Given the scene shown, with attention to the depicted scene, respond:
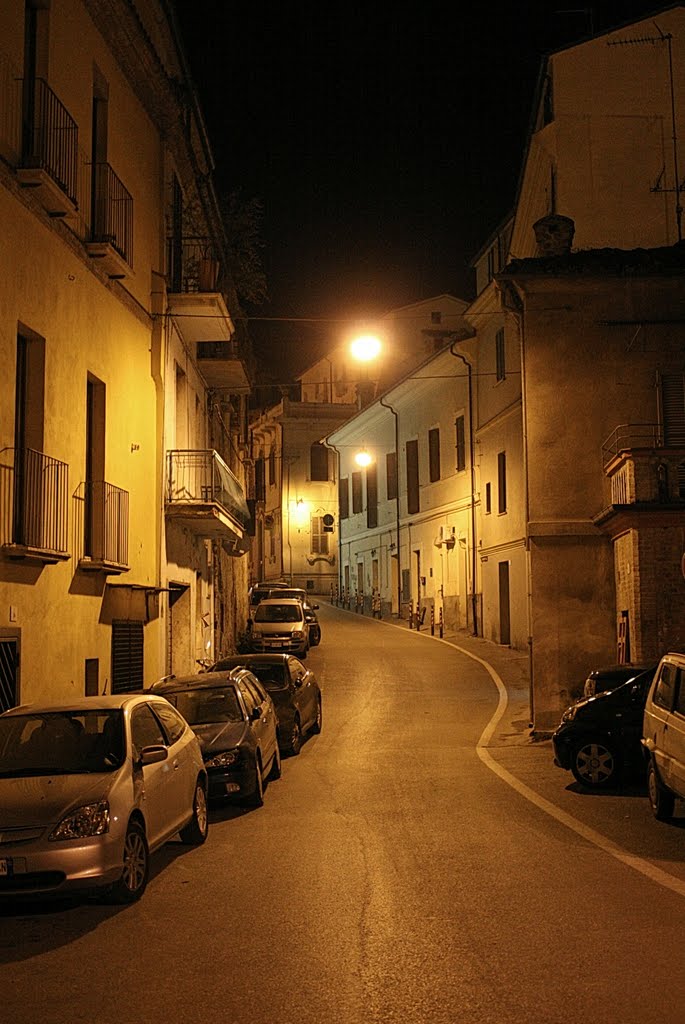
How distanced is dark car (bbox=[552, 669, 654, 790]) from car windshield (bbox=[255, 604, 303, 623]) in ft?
65.5

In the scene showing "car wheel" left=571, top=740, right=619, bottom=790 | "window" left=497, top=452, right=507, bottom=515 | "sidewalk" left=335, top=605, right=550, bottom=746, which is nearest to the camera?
"car wheel" left=571, top=740, right=619, bottom=790

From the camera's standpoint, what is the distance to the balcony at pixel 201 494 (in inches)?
856

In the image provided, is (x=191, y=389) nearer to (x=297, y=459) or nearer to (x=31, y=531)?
(x=31, y=531)

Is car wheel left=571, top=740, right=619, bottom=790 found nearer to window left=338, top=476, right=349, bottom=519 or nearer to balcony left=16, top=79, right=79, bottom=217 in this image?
balcony left=16, top=79, right=79, bottom=217

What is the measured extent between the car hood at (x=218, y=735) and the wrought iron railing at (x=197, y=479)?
8.83m

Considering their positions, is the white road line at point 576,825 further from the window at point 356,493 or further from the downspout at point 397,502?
the window at point 356,493

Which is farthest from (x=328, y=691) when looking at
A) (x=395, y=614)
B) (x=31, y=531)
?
(x=395, y=614)

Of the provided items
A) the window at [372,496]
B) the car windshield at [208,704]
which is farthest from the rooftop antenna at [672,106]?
the window at [372,496]

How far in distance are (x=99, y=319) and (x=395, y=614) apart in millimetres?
32570

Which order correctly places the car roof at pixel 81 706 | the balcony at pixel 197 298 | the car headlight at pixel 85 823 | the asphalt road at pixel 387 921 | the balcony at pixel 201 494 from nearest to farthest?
the asphalt road at pixel 387 921 < the car headlight at pixel 85 823 < the car roof at pixel 81 706 < the balcony at pixel 197 298 < the balcony at pixel 201 494

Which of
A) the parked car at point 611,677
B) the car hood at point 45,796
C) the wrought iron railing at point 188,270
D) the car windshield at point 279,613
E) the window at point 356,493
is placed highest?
the wrought iron railing at point 188,270

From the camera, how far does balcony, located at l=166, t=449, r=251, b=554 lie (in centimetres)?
2173

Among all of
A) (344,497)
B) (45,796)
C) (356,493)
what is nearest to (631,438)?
(45,796)

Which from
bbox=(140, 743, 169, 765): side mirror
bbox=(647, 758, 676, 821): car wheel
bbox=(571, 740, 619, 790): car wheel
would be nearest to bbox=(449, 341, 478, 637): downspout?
bbox=(571, 740, 619, 790): car wheel
